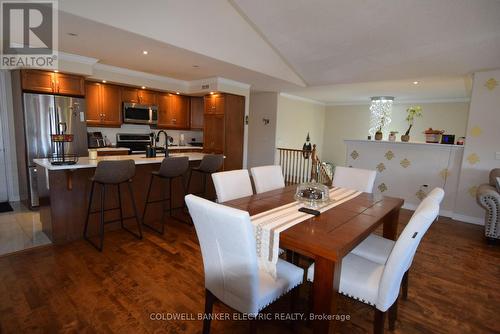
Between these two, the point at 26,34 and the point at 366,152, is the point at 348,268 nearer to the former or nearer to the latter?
the point at 366,152

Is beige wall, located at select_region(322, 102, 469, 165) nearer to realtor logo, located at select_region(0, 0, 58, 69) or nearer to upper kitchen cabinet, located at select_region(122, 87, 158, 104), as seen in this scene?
upper kitchen cabinet, located at select_region(122, 87, 158, 104)

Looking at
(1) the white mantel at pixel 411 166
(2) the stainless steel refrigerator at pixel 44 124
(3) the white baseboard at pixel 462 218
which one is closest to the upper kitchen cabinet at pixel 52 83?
(2) the stainless steel refrigerator at pixel 44 124

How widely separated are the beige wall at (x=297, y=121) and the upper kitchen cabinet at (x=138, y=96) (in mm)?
3192

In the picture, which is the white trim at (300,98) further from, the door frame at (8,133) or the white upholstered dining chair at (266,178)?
the door frame at (8,133)

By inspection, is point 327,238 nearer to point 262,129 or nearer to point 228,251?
point 228,251

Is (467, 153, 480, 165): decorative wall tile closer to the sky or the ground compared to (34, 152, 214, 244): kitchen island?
closer to the sky

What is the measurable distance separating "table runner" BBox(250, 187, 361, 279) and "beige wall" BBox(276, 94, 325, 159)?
5.38 metres

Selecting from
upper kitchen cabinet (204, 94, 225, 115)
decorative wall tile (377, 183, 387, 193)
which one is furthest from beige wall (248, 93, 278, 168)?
decorative wall tile (377, 183, 387, 193)

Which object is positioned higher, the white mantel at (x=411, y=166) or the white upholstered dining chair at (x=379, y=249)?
the white mantel at (x=411, y=166)

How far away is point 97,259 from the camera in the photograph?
267 cm

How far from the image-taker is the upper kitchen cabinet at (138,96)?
211 inches

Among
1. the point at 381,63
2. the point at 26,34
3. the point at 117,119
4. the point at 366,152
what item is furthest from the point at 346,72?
the point at 26,34

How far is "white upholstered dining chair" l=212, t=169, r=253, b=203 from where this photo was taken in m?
2.33

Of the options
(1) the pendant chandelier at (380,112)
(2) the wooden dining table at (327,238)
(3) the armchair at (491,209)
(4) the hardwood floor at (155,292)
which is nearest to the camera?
(2) the wooden dining table at (327,238)
